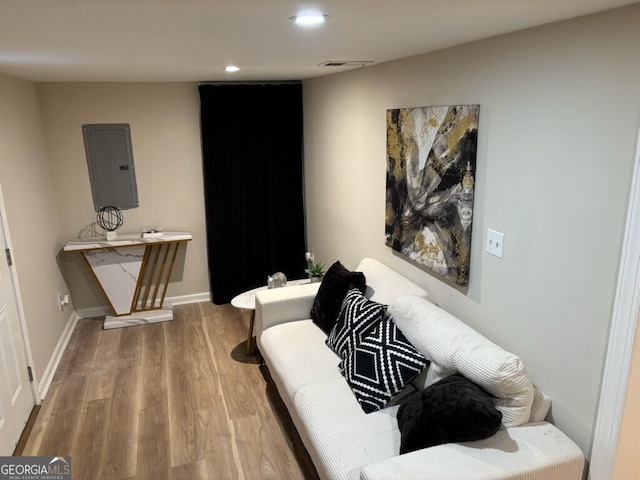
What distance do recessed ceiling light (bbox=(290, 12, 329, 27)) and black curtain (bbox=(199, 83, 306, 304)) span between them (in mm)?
2917

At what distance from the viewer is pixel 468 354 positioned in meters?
2.07

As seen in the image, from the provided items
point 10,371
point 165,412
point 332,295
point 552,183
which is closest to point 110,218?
point 10,371

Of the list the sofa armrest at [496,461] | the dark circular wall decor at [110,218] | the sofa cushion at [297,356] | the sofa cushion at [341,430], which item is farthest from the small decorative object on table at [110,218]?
the sofa armrest at [496,461]

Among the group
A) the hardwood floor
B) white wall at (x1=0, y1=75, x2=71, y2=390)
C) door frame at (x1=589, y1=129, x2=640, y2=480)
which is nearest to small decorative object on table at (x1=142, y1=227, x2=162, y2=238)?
white wall at (x1=0, y1=75, x2=71, y2=390)

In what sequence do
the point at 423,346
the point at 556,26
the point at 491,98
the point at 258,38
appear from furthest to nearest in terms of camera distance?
the point at 423,346
the point at 491,98
the point at 258,38
the point at 556,26

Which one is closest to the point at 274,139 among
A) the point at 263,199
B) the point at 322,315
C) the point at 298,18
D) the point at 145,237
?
the point at 263,199

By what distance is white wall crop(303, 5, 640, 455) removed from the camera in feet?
5.32

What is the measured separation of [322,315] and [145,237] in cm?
208

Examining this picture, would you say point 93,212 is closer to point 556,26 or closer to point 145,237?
point 145,237

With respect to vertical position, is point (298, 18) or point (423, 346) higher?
point (298, 18)

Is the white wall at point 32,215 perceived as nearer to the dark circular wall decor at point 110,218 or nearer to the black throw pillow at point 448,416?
the dark circular wall decor at point 110,218

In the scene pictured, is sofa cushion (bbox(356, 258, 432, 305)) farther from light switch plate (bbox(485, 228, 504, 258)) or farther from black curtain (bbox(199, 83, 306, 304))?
black curtain (bbox(199, 83, 306, 304))

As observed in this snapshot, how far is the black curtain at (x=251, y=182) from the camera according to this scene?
175 inches

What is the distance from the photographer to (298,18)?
1.55m
